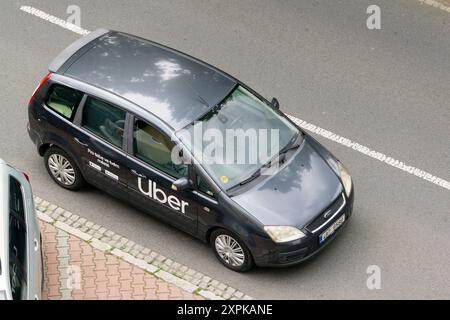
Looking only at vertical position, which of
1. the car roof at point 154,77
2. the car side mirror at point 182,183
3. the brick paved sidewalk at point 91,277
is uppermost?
the car roof at point 154,77

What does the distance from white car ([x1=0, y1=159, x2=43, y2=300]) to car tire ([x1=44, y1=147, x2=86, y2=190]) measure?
58.4 inches

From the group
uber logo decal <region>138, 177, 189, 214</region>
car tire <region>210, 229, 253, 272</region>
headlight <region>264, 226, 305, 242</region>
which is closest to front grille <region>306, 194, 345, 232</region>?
headlight <region>264, 226, 305, 242</region>

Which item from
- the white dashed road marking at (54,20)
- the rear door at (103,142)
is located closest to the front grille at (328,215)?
the rear door at (103,142)

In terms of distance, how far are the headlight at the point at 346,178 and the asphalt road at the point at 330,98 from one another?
0.64 metres

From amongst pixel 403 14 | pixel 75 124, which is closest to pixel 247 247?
pixel 75 124

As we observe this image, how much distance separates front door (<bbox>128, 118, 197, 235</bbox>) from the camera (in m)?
13.2

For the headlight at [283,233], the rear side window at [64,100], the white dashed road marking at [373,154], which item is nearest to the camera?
the headlight at [283,233]

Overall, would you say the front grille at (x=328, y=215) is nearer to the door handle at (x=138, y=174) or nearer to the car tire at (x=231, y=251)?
the car tire at (x=231, y=251)

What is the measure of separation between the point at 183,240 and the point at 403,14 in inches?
233

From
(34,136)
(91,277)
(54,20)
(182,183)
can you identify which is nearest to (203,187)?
(182,183)

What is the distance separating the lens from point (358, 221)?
1404 cm

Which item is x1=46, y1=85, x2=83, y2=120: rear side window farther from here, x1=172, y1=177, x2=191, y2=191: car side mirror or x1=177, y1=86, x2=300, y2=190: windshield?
x1=172, y1=177, x2=191, y2=191: car side mirror

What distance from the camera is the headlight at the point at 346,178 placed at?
44.5ft

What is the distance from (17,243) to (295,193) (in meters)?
3.43
